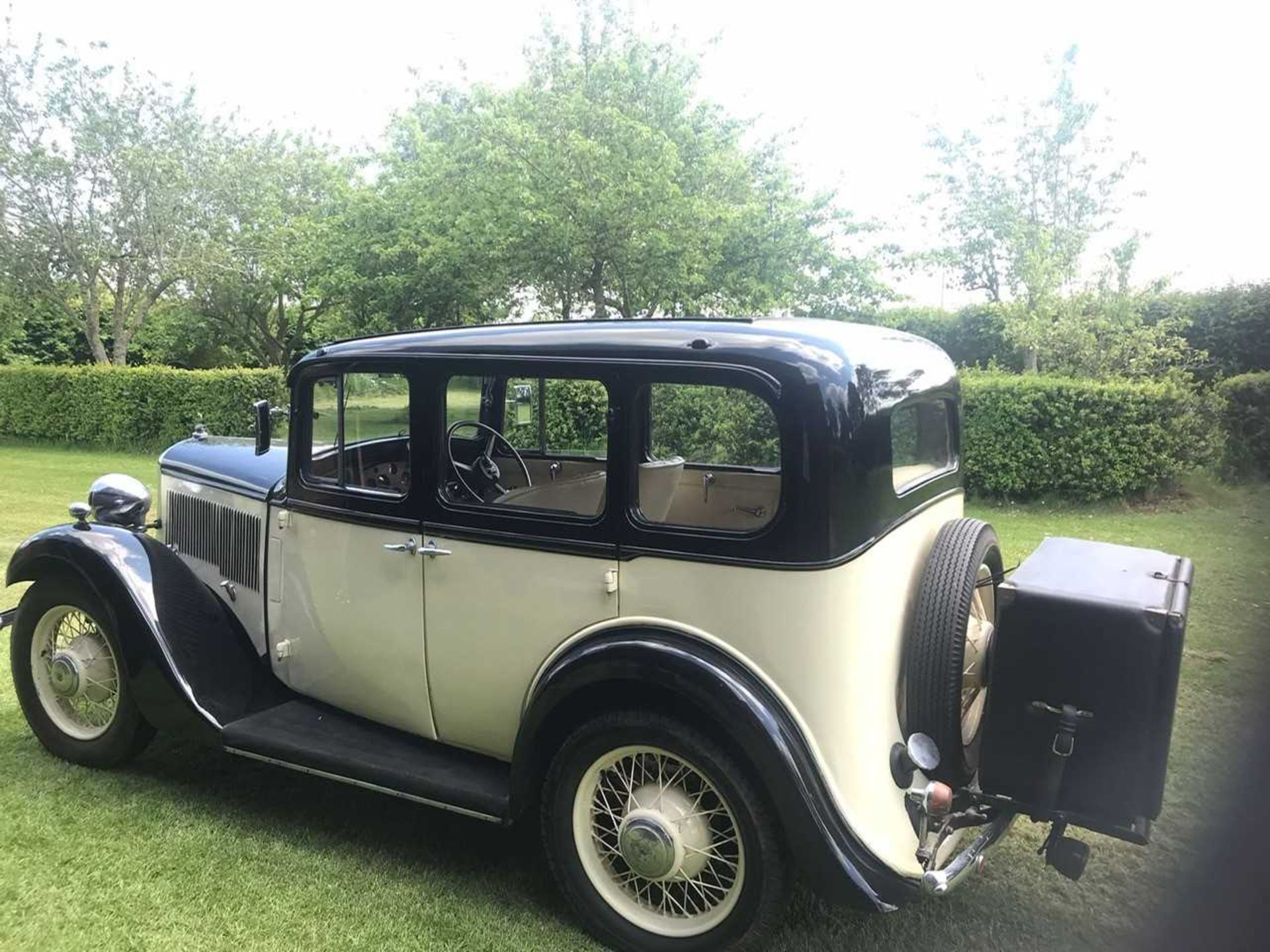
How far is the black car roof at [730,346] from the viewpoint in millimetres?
2635

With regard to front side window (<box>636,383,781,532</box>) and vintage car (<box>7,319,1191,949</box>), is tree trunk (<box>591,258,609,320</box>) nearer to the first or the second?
vintage car (<box>7,319,1191,949</box>)

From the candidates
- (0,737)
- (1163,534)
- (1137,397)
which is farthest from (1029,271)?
(0,737)

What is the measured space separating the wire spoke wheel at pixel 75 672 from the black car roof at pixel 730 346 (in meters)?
1.93

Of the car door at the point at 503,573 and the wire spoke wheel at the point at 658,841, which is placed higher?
the car door at the point at 503,573

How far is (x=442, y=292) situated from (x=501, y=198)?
2.43 metres

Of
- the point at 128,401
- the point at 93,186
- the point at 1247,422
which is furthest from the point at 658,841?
the point at 93,186

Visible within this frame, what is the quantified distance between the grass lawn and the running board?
325 millimetres

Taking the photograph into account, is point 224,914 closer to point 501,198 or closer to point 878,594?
point 878,594

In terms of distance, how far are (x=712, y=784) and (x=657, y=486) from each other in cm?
100

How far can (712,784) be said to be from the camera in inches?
104

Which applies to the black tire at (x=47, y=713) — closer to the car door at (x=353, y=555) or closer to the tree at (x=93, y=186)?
the car door at (x=353, y=555)

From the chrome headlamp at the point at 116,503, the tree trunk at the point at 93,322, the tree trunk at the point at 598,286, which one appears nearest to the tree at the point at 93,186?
the tree trunk at the point at 93,322

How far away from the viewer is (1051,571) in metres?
2.68

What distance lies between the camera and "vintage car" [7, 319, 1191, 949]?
2498 mm
